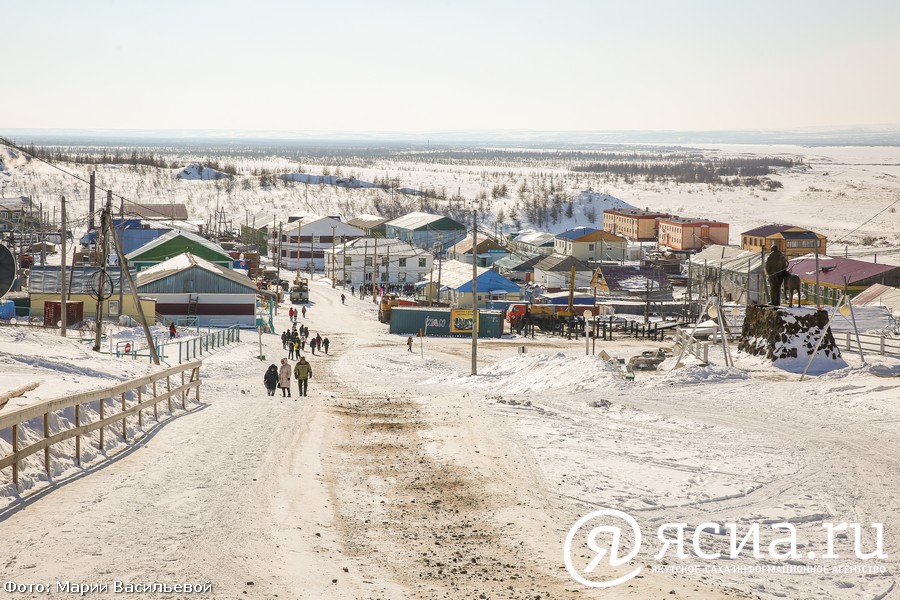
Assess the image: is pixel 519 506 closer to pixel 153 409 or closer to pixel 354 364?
pixel 153 409

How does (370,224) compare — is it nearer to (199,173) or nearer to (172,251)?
(172,251)

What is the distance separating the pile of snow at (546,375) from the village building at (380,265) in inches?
2077

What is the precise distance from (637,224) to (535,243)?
65.1 ft

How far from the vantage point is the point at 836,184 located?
7249 inches

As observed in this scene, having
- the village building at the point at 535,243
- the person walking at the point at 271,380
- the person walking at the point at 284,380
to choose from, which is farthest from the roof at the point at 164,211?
the person walking at the point at 284,380

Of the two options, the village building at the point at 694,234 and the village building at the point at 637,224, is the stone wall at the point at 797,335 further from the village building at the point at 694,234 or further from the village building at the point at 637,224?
the village building at the point at 637,224

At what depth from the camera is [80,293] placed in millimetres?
49625

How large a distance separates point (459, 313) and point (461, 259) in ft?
126

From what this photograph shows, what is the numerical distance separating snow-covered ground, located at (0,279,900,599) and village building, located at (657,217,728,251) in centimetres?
7910

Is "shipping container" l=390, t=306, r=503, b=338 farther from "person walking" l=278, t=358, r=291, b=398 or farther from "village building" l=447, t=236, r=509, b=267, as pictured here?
"village building" l=447, t=236, r=509, b=267

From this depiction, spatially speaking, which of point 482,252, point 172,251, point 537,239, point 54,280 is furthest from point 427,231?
point 54,280

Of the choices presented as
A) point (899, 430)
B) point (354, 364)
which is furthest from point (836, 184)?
point (899, 430)

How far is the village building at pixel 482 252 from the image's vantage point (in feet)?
309

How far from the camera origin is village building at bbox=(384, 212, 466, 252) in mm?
104688
